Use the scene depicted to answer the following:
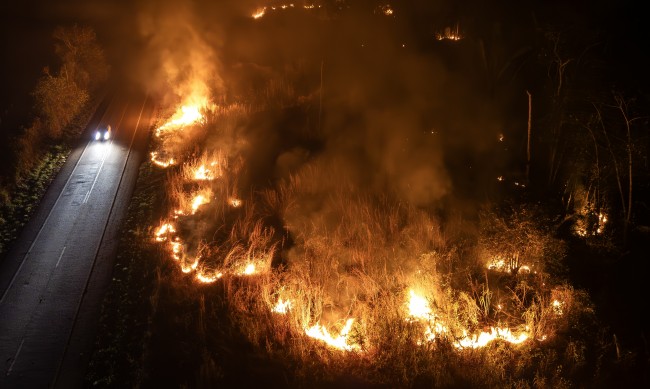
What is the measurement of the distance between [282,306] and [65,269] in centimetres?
753

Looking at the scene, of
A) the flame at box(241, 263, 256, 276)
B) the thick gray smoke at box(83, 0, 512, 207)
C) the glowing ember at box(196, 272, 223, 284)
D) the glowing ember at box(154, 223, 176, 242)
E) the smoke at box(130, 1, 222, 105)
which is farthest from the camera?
the smoke at box(130, 1, 222, 105)

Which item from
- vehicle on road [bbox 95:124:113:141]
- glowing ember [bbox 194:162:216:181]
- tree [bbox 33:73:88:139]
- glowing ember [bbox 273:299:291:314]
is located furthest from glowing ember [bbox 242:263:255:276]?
tree [bbox 33:73:88:139]

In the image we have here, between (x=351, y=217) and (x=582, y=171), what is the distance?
7.72 metres

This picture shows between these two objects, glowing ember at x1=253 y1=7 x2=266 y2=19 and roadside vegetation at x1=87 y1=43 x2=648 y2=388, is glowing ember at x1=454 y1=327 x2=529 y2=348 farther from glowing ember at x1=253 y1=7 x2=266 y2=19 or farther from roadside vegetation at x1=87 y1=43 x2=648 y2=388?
glowing ember at x1=253 y1=7 x2=266 y2=19

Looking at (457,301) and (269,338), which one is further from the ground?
(457,301)

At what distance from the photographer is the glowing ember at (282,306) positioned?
12.2 meters

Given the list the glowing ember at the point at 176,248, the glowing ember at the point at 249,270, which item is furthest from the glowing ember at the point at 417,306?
the glowing ember at the point at 176,248

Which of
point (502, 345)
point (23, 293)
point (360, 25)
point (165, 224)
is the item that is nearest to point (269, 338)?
point (502, 345)

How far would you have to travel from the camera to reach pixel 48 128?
24.2 m

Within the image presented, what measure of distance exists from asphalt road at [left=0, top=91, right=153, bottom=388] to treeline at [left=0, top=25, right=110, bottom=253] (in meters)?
0.76

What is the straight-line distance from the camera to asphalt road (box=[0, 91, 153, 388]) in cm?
1128

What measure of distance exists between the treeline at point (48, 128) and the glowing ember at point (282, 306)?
10411mm

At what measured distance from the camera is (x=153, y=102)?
28734 millimetres

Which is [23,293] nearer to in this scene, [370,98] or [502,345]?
[502,345]
